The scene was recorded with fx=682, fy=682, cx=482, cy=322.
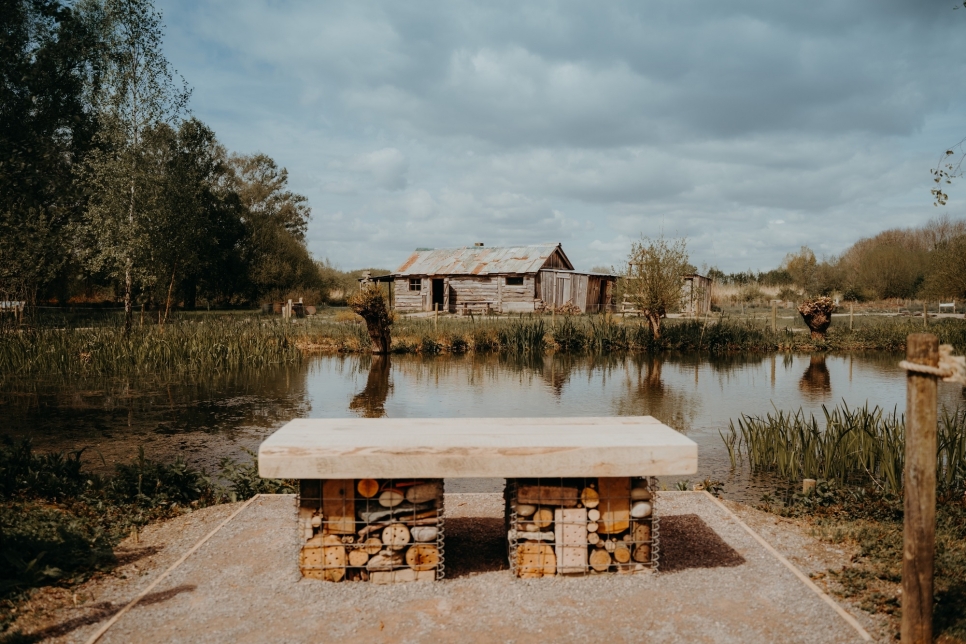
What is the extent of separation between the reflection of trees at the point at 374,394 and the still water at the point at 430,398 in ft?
0.13

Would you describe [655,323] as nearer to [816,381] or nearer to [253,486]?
[816,381]

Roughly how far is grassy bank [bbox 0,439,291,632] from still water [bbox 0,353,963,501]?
1.04m

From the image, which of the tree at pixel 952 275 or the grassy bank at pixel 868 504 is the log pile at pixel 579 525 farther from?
the tree at pixel 952 275

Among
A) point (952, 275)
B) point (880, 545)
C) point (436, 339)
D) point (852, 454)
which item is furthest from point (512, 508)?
point (952, 275)

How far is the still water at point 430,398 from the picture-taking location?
29.0 ft

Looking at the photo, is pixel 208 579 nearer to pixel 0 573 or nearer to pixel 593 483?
pixel 0 573

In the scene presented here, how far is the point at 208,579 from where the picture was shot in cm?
390

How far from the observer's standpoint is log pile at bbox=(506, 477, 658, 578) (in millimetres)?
3869

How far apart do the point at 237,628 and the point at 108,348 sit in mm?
13599

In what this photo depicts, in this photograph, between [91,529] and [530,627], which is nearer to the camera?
[530,627]

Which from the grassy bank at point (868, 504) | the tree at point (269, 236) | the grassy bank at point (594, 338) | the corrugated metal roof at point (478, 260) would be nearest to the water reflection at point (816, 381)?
the grassy bank at point (594, 338)

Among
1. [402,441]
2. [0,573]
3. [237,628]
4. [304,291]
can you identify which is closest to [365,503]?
[402,441]

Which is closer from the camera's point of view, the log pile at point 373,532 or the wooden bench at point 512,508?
the wooden bench at point 512,508

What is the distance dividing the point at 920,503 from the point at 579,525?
1676mm
